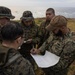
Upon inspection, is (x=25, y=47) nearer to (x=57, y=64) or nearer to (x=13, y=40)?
(x=57, y=64)

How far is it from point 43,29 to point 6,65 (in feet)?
10.2

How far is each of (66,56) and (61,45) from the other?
189 millimetres

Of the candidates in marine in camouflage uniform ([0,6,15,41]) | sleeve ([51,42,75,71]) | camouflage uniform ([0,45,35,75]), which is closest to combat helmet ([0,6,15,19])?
marine in camouflage uniform ([0,6,15,41])

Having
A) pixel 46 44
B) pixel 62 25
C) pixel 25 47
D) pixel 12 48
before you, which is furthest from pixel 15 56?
pixel 25 47

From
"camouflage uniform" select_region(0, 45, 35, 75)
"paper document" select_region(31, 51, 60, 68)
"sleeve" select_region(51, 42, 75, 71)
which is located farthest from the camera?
"paper document" select_region(31, 51, 60, 68)

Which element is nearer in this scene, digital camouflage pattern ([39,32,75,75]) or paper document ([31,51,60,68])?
digital camouflage pattern ([39,32,75,75])

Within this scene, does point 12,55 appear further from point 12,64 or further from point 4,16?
point 4,16

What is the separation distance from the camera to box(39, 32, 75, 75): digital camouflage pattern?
3.57 metres

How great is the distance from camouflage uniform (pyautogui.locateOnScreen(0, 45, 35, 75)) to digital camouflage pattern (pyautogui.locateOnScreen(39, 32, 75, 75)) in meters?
1.22

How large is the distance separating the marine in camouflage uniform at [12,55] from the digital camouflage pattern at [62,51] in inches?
47.4

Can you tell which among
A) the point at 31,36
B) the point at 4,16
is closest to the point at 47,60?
the point at 4,16

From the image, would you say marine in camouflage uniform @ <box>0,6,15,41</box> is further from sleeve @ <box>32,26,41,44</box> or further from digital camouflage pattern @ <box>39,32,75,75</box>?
sleeve @ <box>32,26,41,44</box>

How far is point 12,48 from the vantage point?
2408mm

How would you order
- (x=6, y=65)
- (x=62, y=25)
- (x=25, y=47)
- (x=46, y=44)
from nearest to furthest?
(x=6, y=65)
(x=62, y=25)
(x=46, y=44)
(x=25, y=47)
